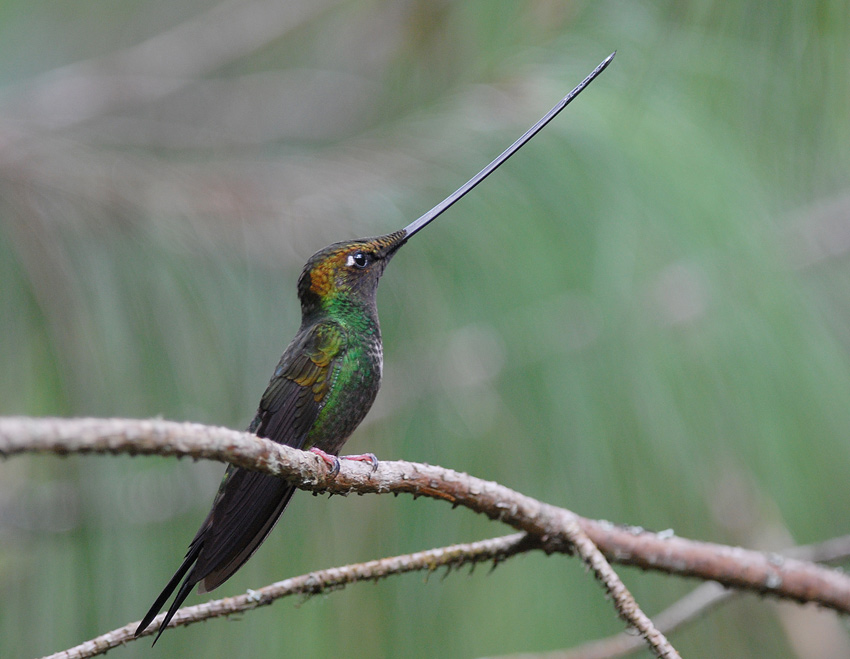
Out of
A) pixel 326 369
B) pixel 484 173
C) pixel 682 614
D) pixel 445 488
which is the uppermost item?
pixel 484 173

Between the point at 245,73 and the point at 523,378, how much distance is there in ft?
11.6

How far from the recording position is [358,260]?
1.51 metres

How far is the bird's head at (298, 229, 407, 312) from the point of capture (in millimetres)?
1479

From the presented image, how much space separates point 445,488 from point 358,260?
1.97ft

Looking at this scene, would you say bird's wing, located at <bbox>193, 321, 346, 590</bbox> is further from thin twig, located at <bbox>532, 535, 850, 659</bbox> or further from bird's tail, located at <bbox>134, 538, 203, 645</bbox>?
thin twig, located at <bbox>532, 535, 850, 659</bbox>

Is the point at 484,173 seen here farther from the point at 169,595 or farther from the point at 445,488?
the point at 169,595

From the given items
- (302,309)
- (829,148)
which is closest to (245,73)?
(302,309)

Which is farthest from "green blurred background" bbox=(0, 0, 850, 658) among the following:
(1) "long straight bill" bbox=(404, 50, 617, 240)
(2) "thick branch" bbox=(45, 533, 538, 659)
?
(2) "thick branch" bbox=(45, 533, 538, 659)

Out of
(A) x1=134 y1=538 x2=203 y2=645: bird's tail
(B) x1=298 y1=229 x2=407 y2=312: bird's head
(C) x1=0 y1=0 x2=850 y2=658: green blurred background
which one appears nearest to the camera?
(A) x1=134 y1=538 x2=203 y2=645: bird's tail

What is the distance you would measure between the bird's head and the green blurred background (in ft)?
0.30

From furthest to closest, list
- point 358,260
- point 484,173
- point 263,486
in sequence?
1. point 358,260
2. point 484,173
3. point 263,486

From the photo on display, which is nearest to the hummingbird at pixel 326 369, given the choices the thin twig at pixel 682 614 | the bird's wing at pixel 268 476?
the bird's wing at pixel 268 476

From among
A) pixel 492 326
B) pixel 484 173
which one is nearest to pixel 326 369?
pixel 492 326

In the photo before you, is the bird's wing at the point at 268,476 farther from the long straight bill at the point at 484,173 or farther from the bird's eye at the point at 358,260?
the long straight bill at the point at 484,173
